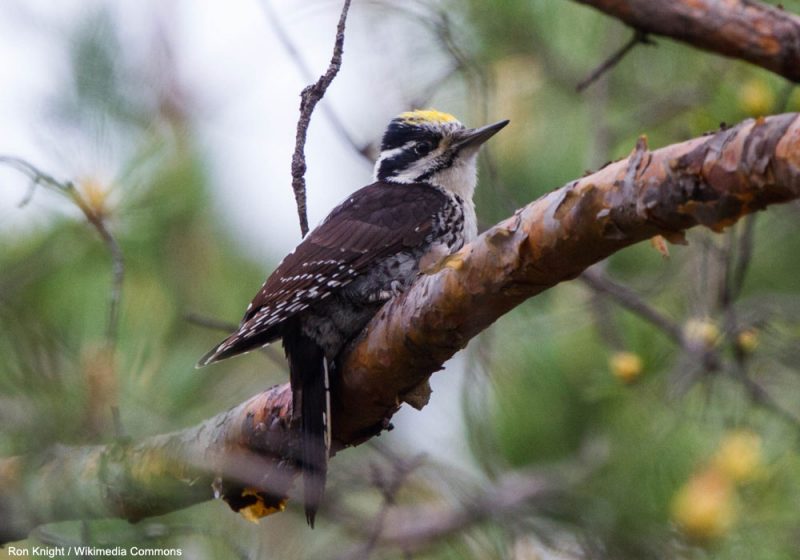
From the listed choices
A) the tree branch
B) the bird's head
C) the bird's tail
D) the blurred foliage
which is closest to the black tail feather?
the bird's tail

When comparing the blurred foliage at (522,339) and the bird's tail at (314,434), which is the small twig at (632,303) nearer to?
the blurred foliage at (522,339)

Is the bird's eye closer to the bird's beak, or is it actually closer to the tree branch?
the bird's beak

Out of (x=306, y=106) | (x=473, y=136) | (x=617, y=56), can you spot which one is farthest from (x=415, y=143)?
(x=306, y=106)

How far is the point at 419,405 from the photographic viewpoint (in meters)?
3.09

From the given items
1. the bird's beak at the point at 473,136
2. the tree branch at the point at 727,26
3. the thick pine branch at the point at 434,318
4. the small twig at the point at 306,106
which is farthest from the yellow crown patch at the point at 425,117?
the thick pine branch at the point at 434,318

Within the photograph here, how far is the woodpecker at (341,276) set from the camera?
10.5ft

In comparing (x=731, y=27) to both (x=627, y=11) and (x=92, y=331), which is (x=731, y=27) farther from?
(x=92, y=331)

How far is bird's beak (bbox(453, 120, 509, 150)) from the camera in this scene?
4254 millimetres

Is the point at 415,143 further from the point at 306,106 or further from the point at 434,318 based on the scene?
the point at 434,318

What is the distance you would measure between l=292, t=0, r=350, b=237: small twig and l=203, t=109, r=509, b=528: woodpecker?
0.81ft

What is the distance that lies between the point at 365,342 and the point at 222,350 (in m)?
0.47

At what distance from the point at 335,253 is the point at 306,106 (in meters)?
0.65

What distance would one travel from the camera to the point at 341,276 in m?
3.58

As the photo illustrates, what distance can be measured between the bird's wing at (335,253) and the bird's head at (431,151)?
0.28m
